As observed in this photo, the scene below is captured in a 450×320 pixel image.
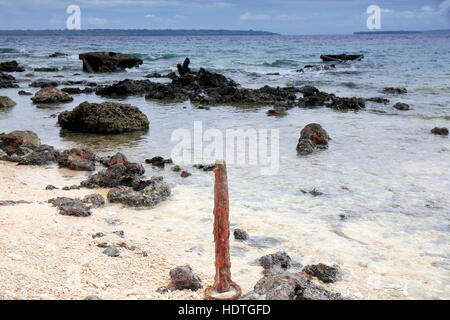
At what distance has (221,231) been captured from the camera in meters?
5.01

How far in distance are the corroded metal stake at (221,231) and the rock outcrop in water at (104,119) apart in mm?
12471

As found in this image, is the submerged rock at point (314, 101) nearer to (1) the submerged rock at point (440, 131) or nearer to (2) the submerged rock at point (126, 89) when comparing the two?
(1) the submerged rock at point (440, 131)

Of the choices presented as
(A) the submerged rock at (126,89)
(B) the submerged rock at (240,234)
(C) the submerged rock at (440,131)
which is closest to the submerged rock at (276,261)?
(B) the submerged rock at (240,234)

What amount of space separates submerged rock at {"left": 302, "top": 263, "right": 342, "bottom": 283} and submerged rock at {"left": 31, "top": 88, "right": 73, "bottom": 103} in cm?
2076

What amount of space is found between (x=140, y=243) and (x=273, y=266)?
208cm

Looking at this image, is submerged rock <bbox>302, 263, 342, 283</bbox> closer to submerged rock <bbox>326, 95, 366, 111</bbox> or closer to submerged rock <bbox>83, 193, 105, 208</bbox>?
submerged rock <bbox>83, 193, 105, 208</bbox>

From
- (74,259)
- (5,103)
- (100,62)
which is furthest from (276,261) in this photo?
(100,62)

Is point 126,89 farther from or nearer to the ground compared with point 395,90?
farther from the ground

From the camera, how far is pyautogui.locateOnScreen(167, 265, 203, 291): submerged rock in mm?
5703

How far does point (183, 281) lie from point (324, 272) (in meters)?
1.99

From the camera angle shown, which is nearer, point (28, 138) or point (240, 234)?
point (240, 234)

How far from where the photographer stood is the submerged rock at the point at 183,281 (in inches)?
225

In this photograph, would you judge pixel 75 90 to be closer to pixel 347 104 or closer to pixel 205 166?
pixel 347 104

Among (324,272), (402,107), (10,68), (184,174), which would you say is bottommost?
(324,272)
